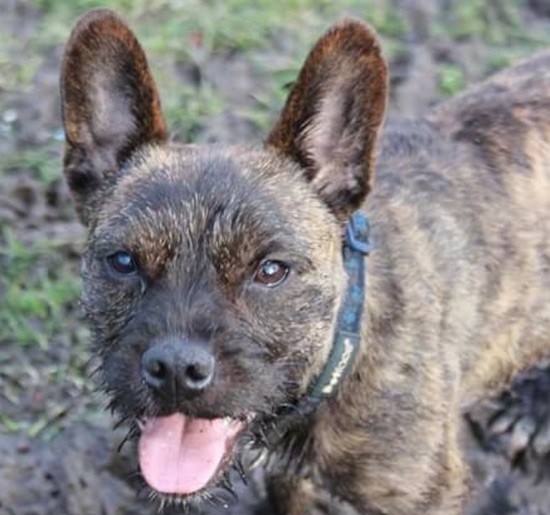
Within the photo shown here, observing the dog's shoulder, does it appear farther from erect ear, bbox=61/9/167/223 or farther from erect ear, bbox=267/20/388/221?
erect ear, bbox=61/9/167/223

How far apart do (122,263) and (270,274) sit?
1.36ft

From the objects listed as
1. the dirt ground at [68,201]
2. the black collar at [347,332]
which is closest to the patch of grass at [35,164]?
the dirt ground at [68,201]

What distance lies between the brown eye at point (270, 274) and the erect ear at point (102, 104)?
63 centimetres

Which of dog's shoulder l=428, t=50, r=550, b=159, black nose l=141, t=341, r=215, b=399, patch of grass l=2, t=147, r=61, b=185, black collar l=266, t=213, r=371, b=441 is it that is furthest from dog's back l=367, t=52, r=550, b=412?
patch of grass l=2, t=147, r=61, b=185

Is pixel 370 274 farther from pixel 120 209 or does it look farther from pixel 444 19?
pixel 444 19

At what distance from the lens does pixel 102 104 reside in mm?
4492

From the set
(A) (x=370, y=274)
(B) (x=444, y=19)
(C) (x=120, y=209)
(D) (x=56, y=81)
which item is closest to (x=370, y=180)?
(A) (x=370, y=274)

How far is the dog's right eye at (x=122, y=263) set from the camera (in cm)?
407

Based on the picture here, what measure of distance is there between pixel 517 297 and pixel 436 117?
69 centimetres

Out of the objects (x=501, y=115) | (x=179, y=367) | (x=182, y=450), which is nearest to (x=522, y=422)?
(x=501, y=115)

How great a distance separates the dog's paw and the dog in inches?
21.8

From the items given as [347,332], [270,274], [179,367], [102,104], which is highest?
[102,104]

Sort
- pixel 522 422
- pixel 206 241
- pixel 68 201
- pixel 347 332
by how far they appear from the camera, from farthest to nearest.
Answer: pixel 68 201 → pixel 522 422 → pixel 347 332 → pixel 206 241

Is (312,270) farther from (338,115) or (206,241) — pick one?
(338,115)
